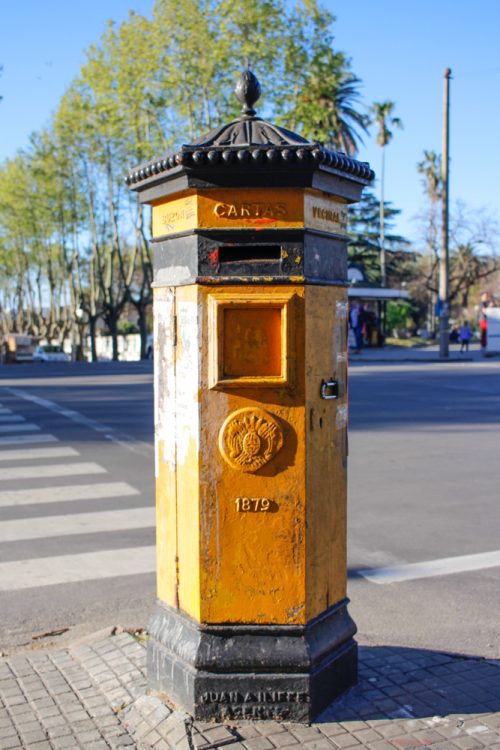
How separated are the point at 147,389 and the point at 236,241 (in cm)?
1699

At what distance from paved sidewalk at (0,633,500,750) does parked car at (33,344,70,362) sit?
47464 millimetres

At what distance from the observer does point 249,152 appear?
3.49m

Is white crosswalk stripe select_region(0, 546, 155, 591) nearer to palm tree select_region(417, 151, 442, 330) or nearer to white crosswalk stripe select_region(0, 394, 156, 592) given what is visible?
white crosswalk stripe select_region(0, 394, 156, 592)

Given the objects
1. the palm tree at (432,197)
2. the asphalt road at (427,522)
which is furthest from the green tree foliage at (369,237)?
the asphalt road at (427,522)

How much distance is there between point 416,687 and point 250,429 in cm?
149

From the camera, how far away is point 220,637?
12.1 feet

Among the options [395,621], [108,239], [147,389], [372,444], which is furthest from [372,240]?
[395,621]

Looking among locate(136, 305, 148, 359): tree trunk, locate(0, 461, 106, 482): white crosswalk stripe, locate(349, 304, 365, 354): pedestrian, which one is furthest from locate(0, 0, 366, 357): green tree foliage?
locate(0, 461, 106, 482): white crosswalk stripe

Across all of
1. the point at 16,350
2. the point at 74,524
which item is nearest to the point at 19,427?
the point at 74,524

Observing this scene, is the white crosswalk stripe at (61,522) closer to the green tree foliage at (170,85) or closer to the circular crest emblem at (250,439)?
the circular crest emblem at (250,439)

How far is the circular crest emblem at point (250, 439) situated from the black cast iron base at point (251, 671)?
2.39 ft

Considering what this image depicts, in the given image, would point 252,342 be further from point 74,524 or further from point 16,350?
point 16,350

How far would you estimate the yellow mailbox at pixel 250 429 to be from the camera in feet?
11.9

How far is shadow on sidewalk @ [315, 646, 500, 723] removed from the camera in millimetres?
3699
